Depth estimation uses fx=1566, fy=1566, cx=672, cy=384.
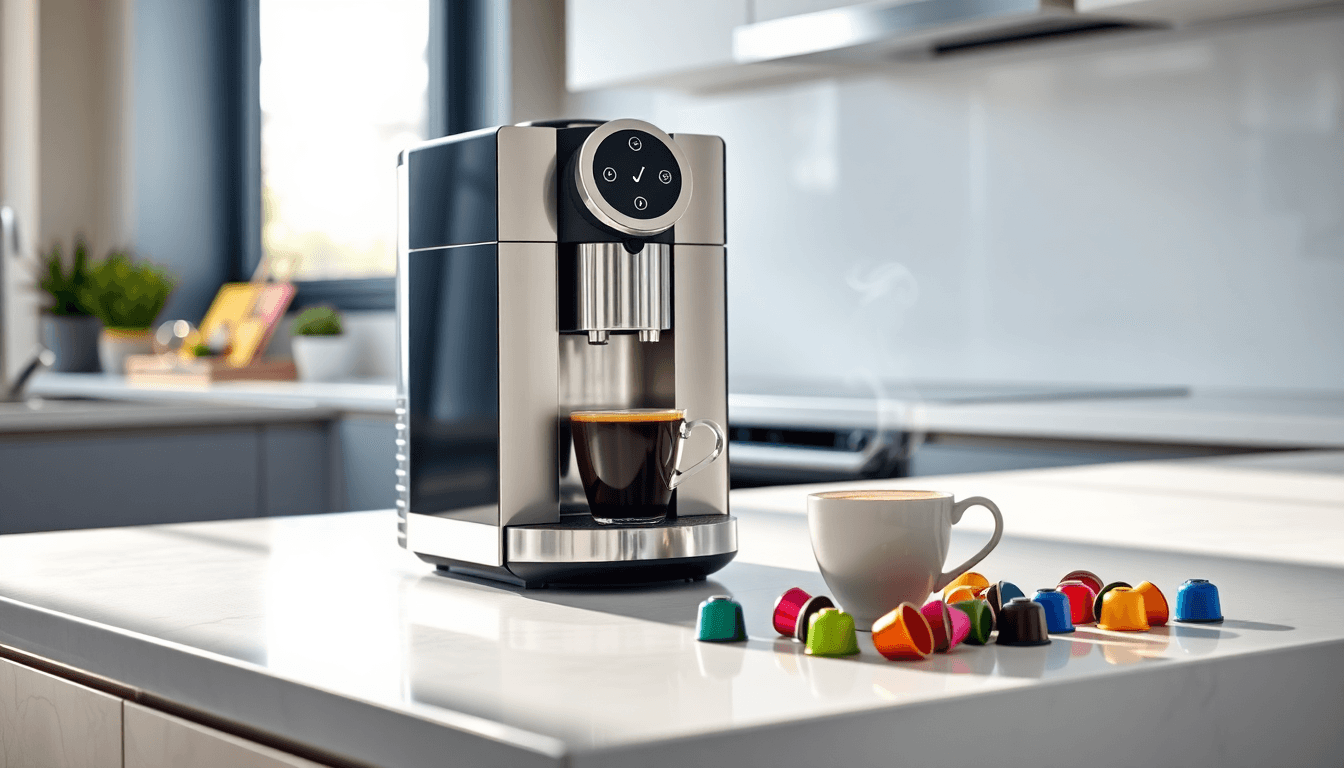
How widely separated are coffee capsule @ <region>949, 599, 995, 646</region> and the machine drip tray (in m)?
0.24

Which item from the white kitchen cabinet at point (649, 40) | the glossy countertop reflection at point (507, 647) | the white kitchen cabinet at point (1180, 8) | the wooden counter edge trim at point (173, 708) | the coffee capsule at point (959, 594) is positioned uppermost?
the white kitchen cabinet at point (649, 40)

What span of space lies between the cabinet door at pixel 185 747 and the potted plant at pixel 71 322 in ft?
14.5

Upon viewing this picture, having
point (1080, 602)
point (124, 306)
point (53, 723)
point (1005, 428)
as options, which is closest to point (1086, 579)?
point (1080, 602)

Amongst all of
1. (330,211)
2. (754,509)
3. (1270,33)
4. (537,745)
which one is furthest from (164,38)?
(537,745)

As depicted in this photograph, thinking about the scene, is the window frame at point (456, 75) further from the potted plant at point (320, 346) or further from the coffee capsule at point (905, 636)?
the coffee capsule at point (905, 636)

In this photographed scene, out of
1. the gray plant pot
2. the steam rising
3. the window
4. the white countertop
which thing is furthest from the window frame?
the steam rising

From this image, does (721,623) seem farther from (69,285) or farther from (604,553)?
(69,285)

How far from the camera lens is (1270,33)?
262cm

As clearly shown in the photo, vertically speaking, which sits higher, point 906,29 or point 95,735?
point 906,29

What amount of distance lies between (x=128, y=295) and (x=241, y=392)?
114cm

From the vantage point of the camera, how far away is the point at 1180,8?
2.49 meters

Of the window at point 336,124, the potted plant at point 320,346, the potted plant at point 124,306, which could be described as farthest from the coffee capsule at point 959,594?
the potted plant at point 124,306

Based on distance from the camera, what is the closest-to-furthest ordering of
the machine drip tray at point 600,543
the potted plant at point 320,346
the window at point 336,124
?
the machine drip tray at point 600,543
the potted plant at point 320,346
the window at point 336,124

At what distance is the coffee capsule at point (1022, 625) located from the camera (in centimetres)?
69
